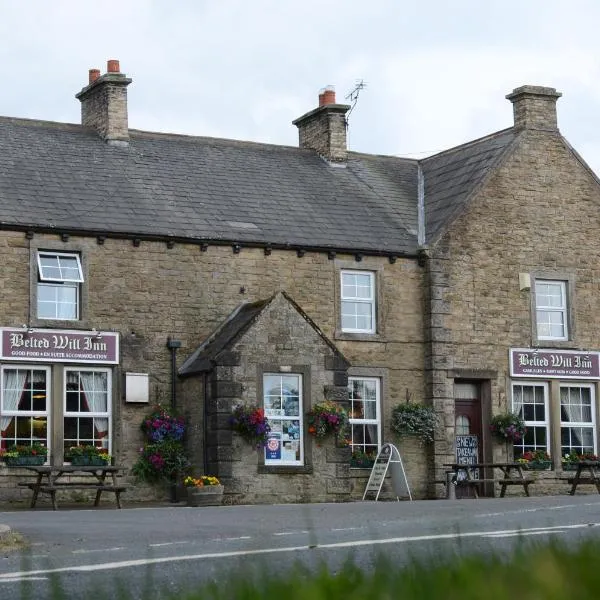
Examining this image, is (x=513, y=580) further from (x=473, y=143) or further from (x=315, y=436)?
(x=473, y=143)

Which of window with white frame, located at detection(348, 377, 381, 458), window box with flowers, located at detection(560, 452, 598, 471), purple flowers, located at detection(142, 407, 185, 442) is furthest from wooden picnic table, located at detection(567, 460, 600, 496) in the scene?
purple flowers, located at detection(142, 407, 185, 442)

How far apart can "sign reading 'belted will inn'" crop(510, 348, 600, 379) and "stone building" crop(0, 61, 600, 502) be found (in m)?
0.05

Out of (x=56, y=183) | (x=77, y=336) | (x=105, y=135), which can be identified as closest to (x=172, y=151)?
(x=105, y=135)

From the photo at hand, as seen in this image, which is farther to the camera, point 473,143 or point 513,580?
point 473,143

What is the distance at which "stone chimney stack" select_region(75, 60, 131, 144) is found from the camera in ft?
96.4

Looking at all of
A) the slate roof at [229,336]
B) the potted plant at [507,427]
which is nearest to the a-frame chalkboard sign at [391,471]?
the slate roof at [229,336]

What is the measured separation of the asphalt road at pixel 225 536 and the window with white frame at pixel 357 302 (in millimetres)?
6112

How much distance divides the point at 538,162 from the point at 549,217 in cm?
126

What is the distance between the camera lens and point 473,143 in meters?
32.6

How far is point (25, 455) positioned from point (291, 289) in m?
6.50

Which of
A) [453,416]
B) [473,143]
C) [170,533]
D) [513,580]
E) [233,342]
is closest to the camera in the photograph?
[513,580]

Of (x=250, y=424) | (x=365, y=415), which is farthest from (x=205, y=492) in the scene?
(x=365, y=415)

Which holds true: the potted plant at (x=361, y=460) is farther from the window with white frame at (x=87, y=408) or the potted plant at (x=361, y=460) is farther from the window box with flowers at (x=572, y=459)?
the window with white frame at (x=87, y=408)

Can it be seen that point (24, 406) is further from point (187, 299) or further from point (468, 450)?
point (468, 450)
